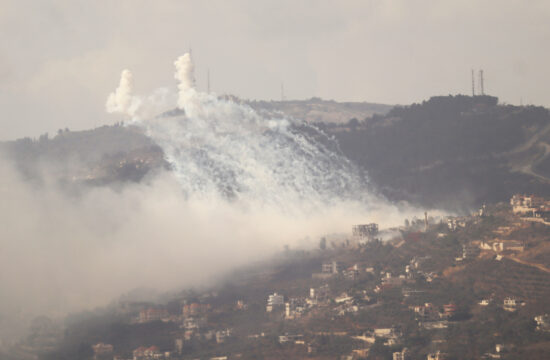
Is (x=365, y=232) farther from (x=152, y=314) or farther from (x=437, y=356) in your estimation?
(x=437, y=356)

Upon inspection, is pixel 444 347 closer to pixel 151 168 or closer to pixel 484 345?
pixel 484 345

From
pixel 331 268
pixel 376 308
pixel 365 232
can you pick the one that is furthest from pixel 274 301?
pixel 365 232

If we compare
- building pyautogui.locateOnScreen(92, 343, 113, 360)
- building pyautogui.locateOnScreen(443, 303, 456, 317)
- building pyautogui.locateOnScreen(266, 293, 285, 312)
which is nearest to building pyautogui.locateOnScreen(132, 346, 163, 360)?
building pyautogui.locateOnScreen(92, 343, 113, 360)

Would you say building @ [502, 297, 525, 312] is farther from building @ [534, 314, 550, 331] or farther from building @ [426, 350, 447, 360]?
building @ [426, 350, 447, 360]

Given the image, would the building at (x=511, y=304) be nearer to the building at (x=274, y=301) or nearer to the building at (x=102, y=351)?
the building at (x=274, y=301)

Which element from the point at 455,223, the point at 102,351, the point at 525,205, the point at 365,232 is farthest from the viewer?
the point at 365,232

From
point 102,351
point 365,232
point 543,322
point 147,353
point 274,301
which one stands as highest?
point 365,232

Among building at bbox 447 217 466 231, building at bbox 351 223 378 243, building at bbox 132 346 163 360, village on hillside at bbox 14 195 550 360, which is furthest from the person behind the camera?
building at bbox 351 223 378 243

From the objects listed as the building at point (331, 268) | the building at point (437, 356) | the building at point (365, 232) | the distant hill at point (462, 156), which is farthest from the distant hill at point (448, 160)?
the building at point (437, 356)

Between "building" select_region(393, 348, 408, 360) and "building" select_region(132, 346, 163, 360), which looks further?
"building" select_region(132, 346, 163, 360)
